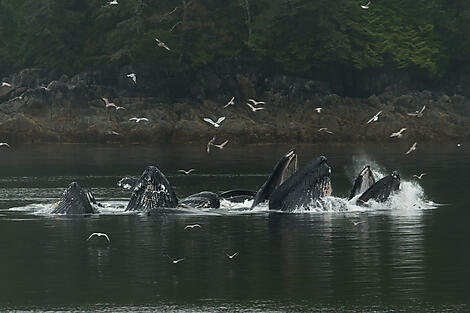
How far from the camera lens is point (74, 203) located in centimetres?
3881

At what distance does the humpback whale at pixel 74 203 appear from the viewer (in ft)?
127

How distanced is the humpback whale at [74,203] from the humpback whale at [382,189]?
8379mm

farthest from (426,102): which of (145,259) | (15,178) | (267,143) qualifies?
(145,259)

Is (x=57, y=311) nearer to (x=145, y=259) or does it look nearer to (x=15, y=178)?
(x=145, y=259)

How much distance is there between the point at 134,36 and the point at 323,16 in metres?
17.4

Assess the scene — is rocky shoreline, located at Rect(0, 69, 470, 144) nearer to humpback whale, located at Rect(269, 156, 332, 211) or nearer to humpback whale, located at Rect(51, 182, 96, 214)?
humpback whale, located at Rect(51, 182, 96, 214)

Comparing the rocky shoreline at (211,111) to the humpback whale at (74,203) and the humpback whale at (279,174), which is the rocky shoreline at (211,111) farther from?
the humpback whale at (279,174)

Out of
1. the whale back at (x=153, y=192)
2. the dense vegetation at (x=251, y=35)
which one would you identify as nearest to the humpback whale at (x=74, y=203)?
the whale back at (x=153, y=192)

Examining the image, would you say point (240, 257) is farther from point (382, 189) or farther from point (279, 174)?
point (382, 189)

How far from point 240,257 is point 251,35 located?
297 feet

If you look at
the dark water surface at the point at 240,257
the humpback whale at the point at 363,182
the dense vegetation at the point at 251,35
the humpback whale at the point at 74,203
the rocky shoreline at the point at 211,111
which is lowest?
the dark water surface at the point at 240,257

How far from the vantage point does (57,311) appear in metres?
22.5

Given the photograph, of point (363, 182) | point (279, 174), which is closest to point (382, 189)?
point (363, 182)

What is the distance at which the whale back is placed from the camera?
39.2 m
